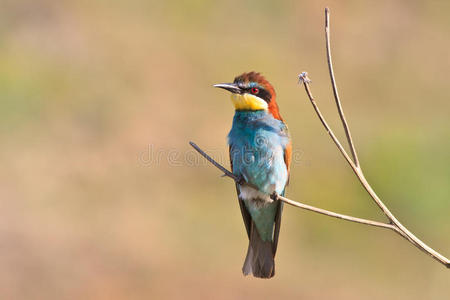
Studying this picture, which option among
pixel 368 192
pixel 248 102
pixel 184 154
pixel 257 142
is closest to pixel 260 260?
pixel 257 142

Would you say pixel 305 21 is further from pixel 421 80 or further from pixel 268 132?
pixel 268 132

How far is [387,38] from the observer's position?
853 centimetres

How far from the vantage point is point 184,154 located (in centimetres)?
604

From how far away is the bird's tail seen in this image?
10.1ft

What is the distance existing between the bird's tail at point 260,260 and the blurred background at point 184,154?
5.83 feet

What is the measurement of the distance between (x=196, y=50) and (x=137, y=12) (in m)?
0.89

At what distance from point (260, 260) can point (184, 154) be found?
303 cm

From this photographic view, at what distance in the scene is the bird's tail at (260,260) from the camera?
10.1 feet
